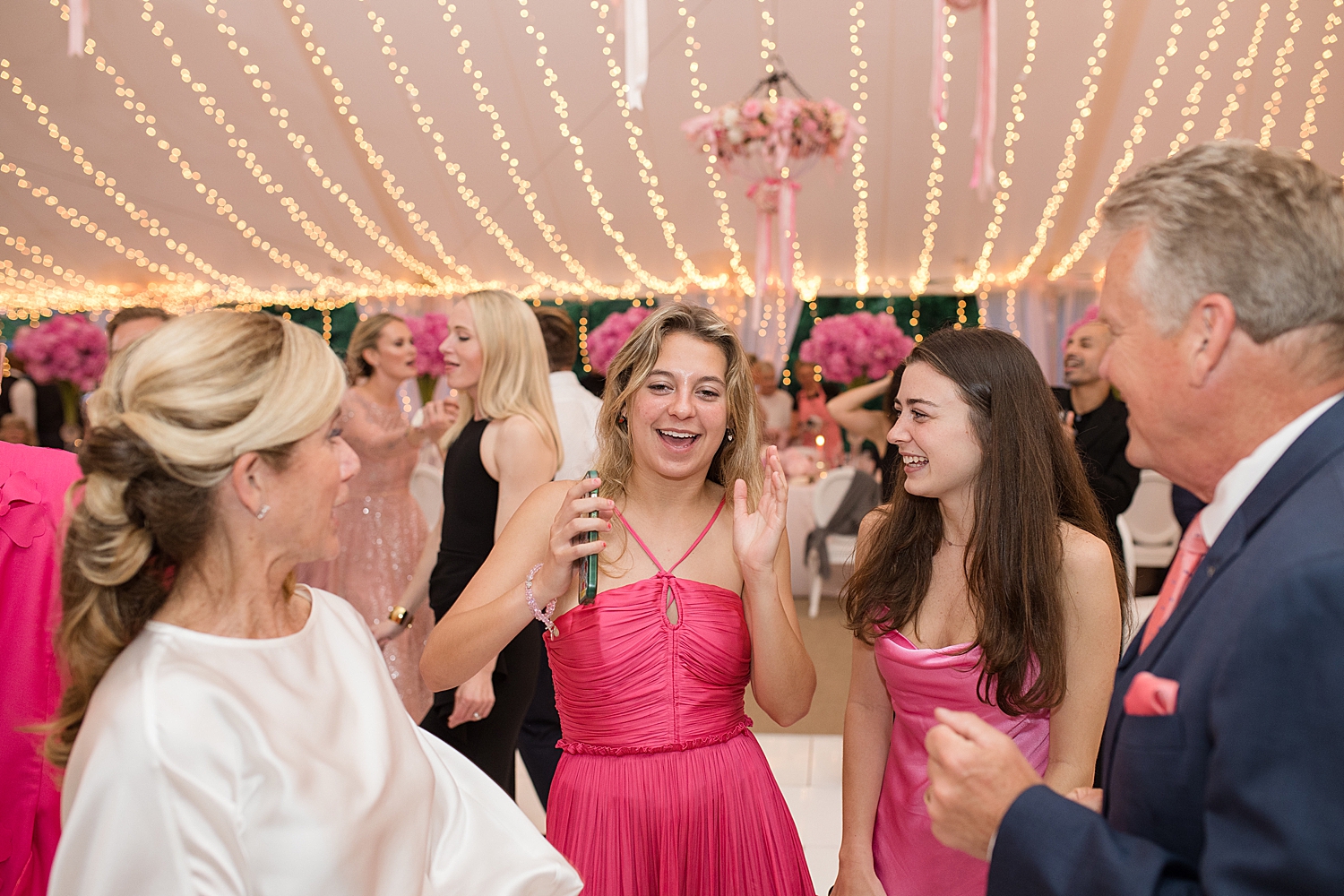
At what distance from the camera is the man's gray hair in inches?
36.0

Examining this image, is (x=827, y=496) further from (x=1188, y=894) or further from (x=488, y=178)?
(x=1188, y=894)

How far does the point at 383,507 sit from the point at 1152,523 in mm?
4504

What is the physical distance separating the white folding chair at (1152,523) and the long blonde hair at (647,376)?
14.6 ft

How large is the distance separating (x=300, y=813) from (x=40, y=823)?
2.38ft

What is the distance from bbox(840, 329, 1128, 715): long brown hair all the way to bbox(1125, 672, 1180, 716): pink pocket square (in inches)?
27.6

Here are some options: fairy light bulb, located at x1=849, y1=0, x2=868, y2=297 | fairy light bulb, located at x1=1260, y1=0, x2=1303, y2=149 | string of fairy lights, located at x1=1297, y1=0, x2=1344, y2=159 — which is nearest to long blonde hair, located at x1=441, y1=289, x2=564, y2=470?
fairy light bulb, located at x1=849, y1=0, x2=868, y2=297

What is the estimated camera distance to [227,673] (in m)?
1.13

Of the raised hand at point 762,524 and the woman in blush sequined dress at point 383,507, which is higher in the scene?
the raised hand at point 762,524

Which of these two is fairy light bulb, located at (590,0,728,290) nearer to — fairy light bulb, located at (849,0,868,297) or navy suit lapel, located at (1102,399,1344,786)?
fairy light bulb, located at (849,0,868,297)

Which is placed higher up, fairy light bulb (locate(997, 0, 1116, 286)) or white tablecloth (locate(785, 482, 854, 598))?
fairy light bulb (locate(997, 0, 1116, 286))

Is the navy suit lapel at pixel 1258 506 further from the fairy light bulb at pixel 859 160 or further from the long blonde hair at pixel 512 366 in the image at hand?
the fairy light bulb at pixel 859 160

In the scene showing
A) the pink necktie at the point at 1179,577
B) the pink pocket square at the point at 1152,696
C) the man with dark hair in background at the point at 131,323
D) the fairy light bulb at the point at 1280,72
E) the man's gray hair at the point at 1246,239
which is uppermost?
the fairy light bulb at the point at 1280,72

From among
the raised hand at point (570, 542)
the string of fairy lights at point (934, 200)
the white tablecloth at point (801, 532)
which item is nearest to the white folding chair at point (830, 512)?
the white tablecloth at point (801, 532)

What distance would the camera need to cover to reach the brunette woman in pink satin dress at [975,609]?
1.64 m
